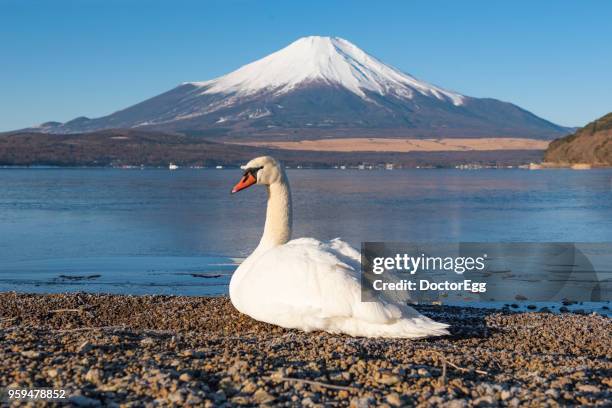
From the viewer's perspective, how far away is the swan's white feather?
8.50 m

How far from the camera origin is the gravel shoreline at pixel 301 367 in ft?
18.7

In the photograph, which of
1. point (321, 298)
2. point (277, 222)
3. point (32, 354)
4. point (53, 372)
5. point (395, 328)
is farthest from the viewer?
point (277, 222)

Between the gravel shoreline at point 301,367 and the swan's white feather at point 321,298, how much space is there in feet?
0.57

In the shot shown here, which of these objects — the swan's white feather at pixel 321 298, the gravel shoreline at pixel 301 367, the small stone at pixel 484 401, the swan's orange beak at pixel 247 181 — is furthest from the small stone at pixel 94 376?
the swan's orange beak at pixel 247 181

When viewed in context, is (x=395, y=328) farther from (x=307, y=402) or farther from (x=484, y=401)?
(x=307, y=402)

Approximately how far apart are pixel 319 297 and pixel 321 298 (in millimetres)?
27

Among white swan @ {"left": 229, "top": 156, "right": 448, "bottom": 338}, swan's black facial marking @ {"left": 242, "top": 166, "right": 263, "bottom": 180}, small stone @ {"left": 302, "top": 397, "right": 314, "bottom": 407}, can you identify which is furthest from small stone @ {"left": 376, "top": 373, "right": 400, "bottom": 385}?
swan's black facial marking @ {"left": 242, "top": 166, "right": 263, "bottom": 180}

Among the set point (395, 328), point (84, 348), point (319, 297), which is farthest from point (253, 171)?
point (84, 348)

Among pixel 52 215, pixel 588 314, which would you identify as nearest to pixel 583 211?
pixel 52 215

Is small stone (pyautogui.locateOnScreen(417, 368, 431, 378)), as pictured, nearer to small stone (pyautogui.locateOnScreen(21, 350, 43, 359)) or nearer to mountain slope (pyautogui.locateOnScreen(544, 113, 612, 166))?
small stone (pyautogui.locateOnScreen(21, 350, 43, 359))

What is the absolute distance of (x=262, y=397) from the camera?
5652 millimetres

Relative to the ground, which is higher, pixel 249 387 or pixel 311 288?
pixel 311 288

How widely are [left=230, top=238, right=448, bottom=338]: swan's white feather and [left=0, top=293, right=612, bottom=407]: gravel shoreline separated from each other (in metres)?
0.17

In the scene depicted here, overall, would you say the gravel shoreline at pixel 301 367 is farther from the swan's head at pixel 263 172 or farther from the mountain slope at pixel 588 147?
the mountain slope at pixel 588 147
